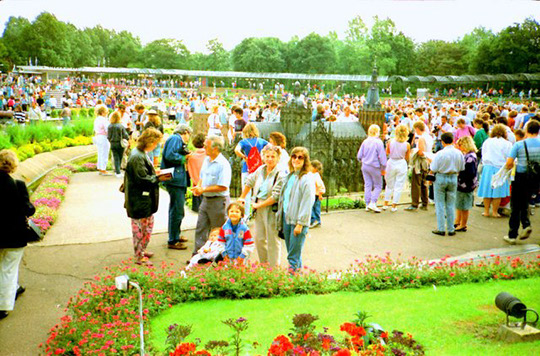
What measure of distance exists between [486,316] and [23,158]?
12796 mm

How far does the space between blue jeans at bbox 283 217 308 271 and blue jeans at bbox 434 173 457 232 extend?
3.58 metres

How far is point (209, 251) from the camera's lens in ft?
21.3

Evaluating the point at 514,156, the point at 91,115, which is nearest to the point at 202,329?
the point at 514,156

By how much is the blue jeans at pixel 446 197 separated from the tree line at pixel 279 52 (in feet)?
155

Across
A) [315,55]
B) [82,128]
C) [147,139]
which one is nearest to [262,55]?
[315,55]

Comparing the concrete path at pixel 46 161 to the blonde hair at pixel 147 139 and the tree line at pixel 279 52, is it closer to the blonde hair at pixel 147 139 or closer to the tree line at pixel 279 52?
the blonde hair at pixel 147 139

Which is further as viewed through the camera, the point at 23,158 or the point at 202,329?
the point at 23,158

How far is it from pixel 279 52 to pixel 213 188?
7662 cm

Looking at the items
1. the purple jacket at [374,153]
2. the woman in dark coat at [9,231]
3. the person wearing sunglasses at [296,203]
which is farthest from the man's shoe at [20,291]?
the purple jacket at [374,153]

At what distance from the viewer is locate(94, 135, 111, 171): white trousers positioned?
13.4m

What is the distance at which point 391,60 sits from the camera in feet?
219

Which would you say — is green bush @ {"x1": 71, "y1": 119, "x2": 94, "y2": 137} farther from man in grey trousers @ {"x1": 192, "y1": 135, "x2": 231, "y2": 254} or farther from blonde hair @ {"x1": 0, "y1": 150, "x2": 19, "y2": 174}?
blonde hair @ {"x1": 0, "y1": 150, "x2": 19, "y2": 174}

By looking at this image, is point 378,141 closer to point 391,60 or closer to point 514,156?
point 514,156

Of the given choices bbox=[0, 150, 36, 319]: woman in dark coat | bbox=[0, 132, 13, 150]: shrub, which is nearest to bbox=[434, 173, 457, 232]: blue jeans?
bbox=[0, 150, 36, 319]: woman in dark coat
